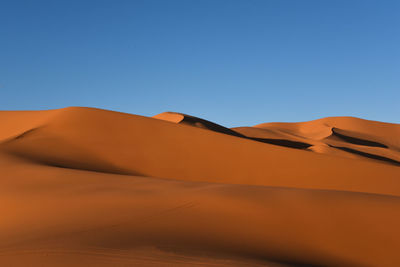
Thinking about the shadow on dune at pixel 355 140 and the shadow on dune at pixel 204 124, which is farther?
the shadow on dune at pixel 355 140

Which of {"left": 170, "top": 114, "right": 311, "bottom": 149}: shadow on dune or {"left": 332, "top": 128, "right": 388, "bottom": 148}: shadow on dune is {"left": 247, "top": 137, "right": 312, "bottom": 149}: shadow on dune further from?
{"left": 332, "top": 128, "right": 388, "bottom": 148}: shadow on dune

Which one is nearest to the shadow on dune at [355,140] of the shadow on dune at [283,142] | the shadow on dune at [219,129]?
the shadow on dune at [283,142]

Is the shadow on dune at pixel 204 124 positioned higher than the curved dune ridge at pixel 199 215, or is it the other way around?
the shadow on dune at pixel 204 124

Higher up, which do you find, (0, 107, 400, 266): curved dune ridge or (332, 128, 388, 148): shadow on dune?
(332, 128, 388, 148): shadow on dune

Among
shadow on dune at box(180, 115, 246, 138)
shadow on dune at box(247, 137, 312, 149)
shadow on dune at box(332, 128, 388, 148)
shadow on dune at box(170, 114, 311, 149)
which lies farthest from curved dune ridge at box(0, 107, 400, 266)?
shadow on dune at box(332, 128, 388, 148)

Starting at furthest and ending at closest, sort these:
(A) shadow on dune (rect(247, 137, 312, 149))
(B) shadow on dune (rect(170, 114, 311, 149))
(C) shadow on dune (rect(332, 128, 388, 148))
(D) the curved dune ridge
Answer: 1. (C) shadow on dune (rect(332, 128, 388, 148))
2. (B) shadow on dune (rect(170, 114, 311, 149))
3. (A) shadow on dune (rect(247, 137, 312, 149))
4. (D) the curved dune ridge

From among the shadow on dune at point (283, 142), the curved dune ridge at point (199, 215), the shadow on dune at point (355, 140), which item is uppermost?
the shadow on dune at point (355, 140)

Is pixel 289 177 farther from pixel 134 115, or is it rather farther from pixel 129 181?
pixel 134 115

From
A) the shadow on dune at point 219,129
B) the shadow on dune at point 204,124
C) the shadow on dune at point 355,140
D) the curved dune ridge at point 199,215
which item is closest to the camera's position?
the curved dune ridge at point 199,215

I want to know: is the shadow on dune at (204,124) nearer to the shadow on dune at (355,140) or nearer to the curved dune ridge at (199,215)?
the shadow on dune at (355,140)

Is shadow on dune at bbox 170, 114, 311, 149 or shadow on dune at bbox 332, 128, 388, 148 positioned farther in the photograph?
shadow on dune at bbox 332, 128, 388, 148

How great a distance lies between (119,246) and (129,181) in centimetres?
327

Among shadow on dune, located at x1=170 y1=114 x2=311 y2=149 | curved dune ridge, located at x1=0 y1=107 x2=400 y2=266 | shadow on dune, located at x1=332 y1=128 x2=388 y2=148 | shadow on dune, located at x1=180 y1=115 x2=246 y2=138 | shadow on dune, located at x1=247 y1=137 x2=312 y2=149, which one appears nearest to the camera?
curved dune ridge, located at x1=0 y1=107 x2=400 y2=266

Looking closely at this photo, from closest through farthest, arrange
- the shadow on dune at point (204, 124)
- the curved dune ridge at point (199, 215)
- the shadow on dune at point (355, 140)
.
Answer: the curved dune ridge at point (199, 215) < the shadow on dune at point (204, 124) < the shadow on dune at point (355, 140)
